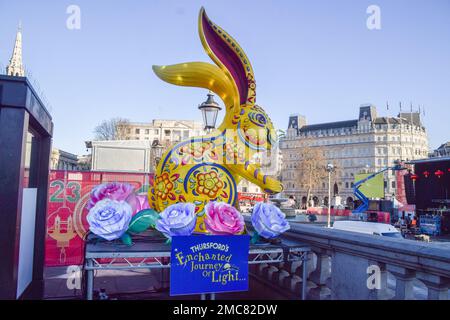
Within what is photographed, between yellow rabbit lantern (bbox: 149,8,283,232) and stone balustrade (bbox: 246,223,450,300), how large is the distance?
4.01 feet

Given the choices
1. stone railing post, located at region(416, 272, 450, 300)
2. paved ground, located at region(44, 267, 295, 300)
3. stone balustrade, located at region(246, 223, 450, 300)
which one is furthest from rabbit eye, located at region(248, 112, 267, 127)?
stone railing post, located at region(416, 272, 450, 300)

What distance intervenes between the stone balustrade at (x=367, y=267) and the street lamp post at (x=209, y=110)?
10.2 feet

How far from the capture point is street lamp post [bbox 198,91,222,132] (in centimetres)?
705

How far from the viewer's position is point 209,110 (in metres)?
7.06

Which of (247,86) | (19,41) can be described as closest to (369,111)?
(19,41)

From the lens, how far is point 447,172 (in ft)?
76.3

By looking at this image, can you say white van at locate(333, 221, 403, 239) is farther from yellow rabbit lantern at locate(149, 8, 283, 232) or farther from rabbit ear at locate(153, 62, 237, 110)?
rabbit ear at locate(153, 62, 237, 110)

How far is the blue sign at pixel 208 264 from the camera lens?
12.9 feet

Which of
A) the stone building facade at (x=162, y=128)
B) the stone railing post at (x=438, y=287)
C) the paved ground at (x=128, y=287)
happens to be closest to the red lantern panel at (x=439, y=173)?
the paved ground at (x=128, y=287)

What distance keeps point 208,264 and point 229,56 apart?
310 cm

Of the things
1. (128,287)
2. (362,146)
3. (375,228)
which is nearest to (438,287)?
(128,287)

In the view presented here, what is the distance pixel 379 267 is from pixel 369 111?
3769 inches

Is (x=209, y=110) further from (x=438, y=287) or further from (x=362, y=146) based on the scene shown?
(x=362, y=146)
